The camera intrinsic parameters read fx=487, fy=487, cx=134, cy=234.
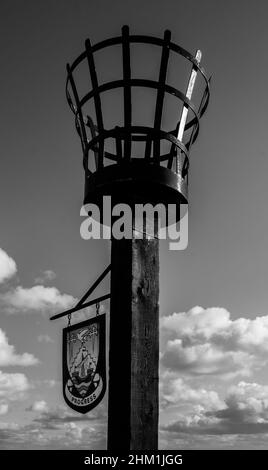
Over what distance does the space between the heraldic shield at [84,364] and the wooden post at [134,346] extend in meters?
0.16

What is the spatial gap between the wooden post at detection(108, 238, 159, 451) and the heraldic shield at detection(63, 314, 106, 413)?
0.53ft

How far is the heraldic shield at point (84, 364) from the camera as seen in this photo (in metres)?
3.48

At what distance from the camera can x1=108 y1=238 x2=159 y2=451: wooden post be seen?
3121 mm

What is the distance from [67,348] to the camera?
3.93 metres

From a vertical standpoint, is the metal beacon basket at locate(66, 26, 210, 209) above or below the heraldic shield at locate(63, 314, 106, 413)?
above

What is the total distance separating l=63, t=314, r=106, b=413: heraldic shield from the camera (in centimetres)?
348

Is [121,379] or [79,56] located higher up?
[79,56]

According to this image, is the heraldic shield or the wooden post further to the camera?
the heraldic shield

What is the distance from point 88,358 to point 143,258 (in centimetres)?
86

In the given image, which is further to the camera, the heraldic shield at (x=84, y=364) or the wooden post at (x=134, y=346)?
the heraldic shield at (x=84, y=364)
